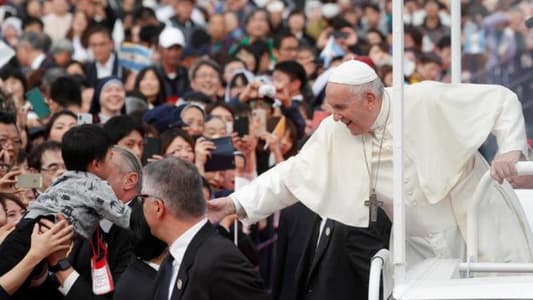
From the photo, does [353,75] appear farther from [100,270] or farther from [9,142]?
[9,142]

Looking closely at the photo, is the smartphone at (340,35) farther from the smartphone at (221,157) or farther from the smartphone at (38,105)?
the smartphone at (221,157)

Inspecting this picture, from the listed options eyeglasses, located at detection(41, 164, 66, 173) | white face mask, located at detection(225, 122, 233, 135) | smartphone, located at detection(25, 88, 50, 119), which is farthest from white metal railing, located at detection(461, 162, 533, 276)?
smartphone, located at detection(25, 88, 50, 119)

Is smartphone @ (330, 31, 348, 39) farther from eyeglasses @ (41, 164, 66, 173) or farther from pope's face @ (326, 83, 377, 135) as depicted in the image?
pope's face @ (326, 83, 377, 135)

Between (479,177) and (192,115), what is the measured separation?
418cm

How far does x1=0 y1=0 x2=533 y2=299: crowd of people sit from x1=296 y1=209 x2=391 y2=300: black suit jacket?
0.01 m

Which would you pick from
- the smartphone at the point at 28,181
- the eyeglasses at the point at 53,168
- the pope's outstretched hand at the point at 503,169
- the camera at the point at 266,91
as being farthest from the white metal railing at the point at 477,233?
the camera at the point at 266,91

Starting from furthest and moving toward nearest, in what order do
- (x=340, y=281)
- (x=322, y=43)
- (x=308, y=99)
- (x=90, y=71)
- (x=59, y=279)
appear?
(x=322, y=43), (x=90, y=71), (x=308, y=99), (x=340, y=281), (x=59, y=279)

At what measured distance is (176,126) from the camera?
36.8 feet

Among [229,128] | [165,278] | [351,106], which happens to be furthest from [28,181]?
[229,128]

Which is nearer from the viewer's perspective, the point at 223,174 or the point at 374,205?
the point at 374,205

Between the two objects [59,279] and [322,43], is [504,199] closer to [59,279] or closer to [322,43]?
[59,279]

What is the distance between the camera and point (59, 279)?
7051 millimetres

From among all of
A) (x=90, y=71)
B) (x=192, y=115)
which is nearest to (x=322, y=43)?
(x=90, y=71)

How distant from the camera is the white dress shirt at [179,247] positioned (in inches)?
255
